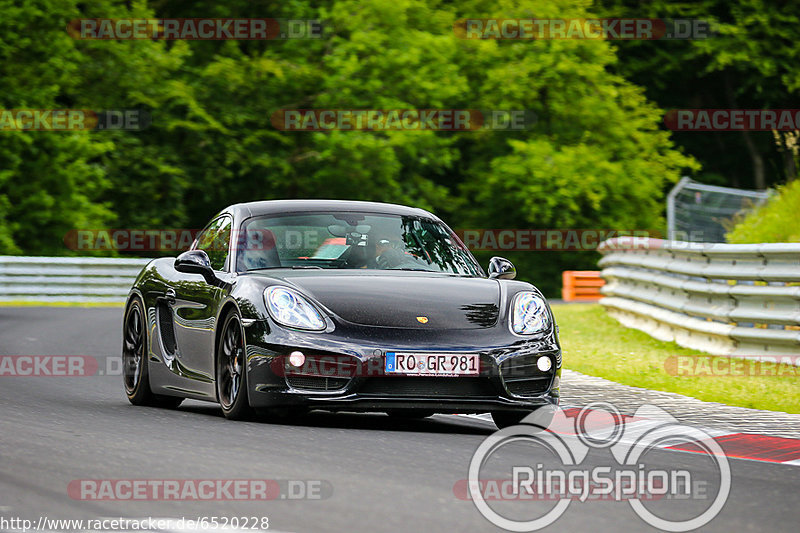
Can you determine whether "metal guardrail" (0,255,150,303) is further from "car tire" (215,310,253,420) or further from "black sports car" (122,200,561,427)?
"car tire" (215,310,253,420)

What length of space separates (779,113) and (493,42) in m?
12.3

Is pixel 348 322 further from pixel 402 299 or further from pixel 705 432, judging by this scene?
pixel 705 432

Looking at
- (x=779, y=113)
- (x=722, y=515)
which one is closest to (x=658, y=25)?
(x=779, y=113)

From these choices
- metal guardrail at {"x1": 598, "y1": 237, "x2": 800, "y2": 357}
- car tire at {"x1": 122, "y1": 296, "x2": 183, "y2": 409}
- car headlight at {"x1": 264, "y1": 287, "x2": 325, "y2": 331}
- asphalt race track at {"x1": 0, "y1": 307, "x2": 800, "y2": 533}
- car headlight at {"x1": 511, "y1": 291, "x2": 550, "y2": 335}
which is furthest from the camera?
metal guardrail at {"x1": 598, "y1": 237, "x2": 800, "y2": 357}

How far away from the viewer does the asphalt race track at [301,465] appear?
551 cm

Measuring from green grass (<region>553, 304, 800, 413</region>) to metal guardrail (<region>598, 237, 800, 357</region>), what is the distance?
18cm

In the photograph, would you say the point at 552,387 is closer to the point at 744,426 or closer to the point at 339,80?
the point at 744,426

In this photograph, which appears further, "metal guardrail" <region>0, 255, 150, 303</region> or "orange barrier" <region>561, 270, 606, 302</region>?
"orange barrier" <region>561, 270, 606, 302</region>

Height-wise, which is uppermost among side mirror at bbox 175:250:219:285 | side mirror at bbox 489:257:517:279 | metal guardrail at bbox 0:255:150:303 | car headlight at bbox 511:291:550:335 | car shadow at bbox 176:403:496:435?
side mirror at bbox 175:250:219:285

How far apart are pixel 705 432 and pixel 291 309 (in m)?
2.46

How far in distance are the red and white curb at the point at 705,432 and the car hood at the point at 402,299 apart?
840 mm

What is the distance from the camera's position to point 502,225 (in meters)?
42.1

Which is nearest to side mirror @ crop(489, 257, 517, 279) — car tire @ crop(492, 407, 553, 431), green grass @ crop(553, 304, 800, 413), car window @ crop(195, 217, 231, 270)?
car tire @ crop(492, 407, 553, 431)

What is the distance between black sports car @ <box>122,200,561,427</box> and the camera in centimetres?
814
